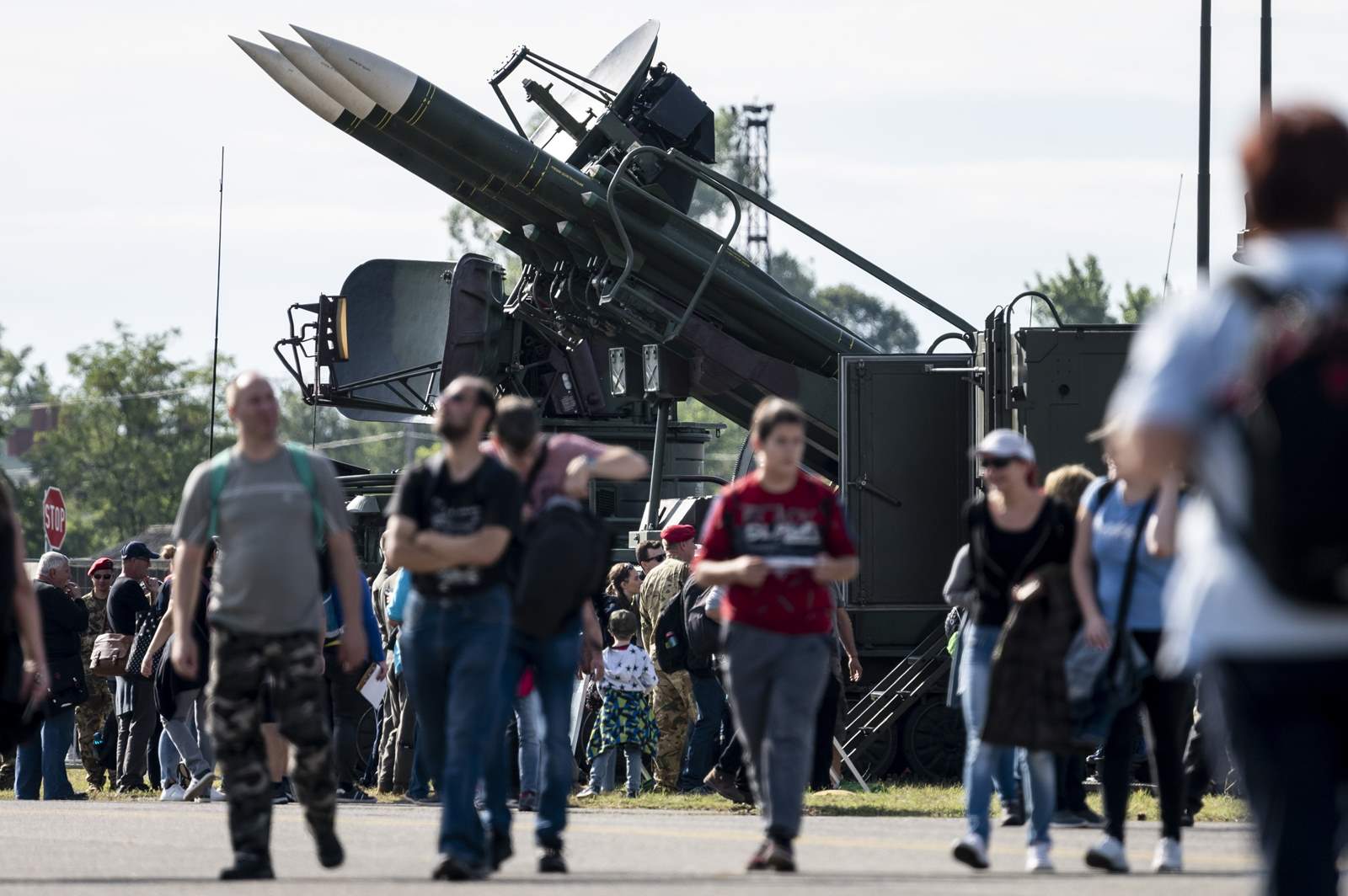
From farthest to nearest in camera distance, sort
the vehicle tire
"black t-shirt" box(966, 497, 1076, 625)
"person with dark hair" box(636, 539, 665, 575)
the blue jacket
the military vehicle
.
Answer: the military vehicle, the vehicle tire, "person with dark hair" box(636, 539, 665, 575), the blue jacket, "black t-shirt" box(966, 497, 1076, 625)

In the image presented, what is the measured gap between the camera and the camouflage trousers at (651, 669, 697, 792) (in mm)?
14430

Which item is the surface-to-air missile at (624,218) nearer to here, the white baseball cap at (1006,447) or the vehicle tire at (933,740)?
the vehicle tire at (933,740)

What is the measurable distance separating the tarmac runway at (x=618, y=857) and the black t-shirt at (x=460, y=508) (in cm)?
99

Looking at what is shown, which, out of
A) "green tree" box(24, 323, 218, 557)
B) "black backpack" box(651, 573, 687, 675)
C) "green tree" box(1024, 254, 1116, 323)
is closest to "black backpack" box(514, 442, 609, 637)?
"black backpack" box(651, 573, 687, 675)

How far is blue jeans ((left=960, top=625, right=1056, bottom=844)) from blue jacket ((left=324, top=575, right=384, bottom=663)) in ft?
15.2

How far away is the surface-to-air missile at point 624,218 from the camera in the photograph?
19641mm

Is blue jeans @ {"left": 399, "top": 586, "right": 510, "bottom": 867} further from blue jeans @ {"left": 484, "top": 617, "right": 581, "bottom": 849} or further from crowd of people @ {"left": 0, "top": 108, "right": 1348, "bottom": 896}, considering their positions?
blue jeans @ {"left": 484, "top": 617, "right": 581, "bottom": 849}

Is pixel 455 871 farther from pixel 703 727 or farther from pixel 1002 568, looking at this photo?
pixel 703 727

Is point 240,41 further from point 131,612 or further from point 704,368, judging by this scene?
point 131,612

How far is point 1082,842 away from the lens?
9781 mm

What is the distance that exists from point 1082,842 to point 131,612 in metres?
7.76

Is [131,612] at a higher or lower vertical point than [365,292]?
lower

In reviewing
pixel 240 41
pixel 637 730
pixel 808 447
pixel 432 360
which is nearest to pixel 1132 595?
pixel 637 730

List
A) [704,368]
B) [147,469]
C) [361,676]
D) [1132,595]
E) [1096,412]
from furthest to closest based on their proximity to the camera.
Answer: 1. [147,469]
2. [704,368]
3. [1096,412]
4. [361,676]
5. [1132,595]
